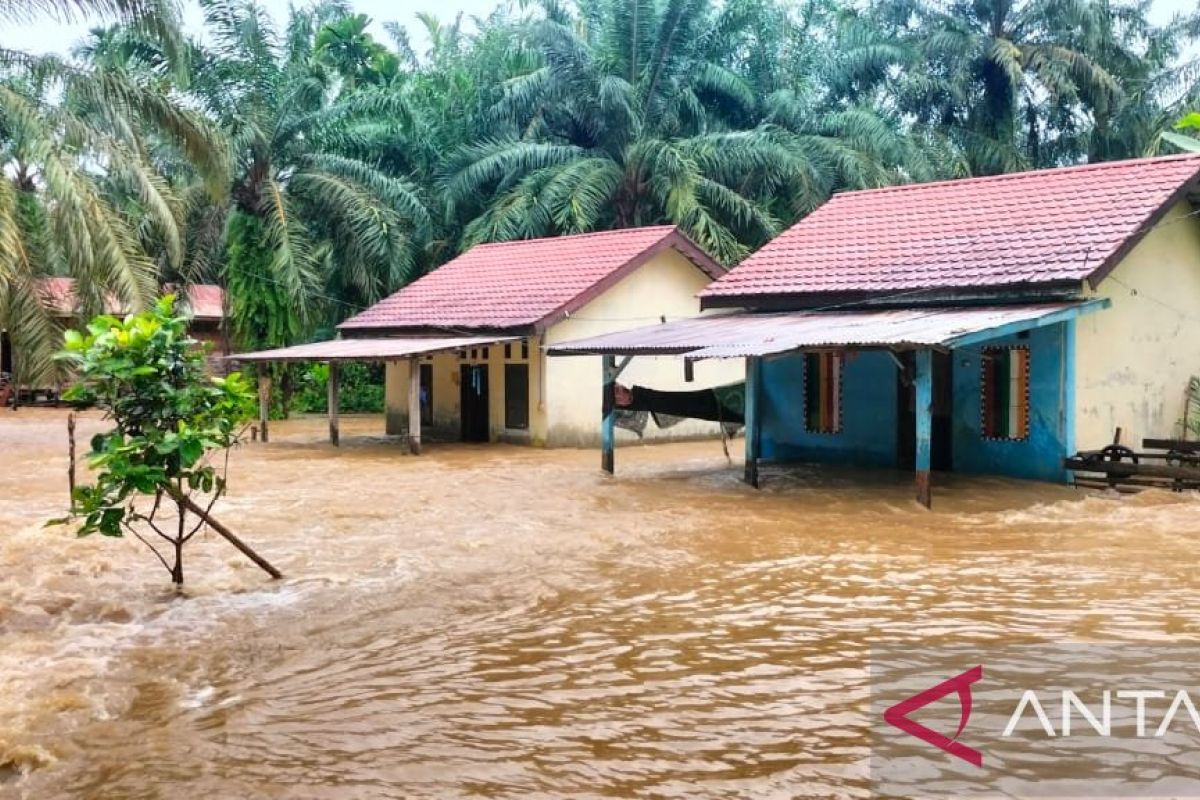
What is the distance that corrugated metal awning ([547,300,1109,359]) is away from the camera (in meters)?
11.4

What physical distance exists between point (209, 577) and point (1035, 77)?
30.2 meters

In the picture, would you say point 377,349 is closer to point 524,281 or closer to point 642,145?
point 524,281

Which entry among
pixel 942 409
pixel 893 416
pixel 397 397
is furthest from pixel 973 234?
pixel 397 397

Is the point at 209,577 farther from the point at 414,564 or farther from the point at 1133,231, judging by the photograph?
the point at 1133,231

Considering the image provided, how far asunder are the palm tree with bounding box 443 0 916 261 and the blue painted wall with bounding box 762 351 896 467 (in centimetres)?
979

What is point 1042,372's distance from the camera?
13.2 meters

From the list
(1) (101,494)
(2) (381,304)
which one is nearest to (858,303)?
(1) (101,494)

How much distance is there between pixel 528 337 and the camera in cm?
1892

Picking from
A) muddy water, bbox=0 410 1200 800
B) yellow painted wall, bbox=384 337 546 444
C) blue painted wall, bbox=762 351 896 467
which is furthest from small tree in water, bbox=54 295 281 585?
yellow painted wall, bbox=384 337 546 444

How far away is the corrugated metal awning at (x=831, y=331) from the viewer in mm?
11430

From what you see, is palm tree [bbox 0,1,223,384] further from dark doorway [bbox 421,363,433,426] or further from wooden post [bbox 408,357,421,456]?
dark doorway [bbox 421,363,433,426]

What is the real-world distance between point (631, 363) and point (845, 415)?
5.09 meters

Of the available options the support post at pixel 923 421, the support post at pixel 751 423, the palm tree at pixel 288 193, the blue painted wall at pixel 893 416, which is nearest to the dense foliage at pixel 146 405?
the support post at pixel 923 421

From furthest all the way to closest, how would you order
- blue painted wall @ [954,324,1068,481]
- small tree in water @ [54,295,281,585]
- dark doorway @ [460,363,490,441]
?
dark doorway @ [460,363,490,441] → blue painted wall @ [954,324,1068,481] → small tree in water @ [54,295,281,585]
